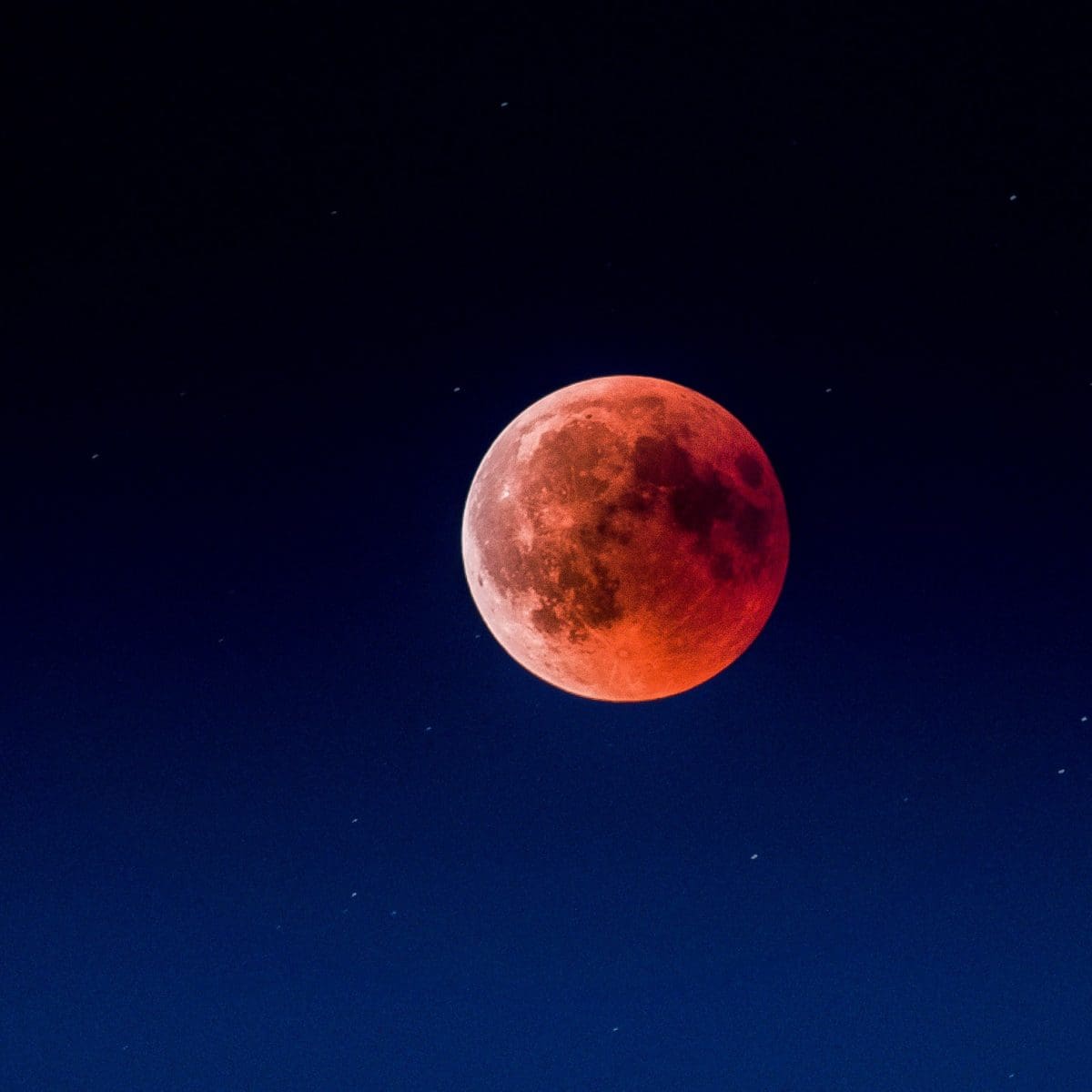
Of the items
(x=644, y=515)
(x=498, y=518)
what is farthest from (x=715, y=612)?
(x=498, y=518)

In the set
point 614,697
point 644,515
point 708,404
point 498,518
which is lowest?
point 614,697

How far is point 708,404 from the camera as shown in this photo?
7.78 m

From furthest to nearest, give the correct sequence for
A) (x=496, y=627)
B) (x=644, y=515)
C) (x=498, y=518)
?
(x=496, y=627), (x=498, y=518), (x=644, y=515)

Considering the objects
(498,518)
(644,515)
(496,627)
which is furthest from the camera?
(496,627)

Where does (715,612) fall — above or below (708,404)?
below

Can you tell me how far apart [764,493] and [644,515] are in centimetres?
129

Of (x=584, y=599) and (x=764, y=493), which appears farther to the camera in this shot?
(x=764, y=493)

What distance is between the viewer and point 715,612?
7090mm

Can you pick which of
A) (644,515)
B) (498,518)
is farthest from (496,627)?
(644,515)

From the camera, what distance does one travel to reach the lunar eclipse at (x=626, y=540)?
6758mm

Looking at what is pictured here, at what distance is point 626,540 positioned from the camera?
21.9 ft

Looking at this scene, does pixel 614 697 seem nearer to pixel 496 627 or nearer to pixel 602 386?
pixel 496 627

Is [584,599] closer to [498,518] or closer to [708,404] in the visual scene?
[498,518]

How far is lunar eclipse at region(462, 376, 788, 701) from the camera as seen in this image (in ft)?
22.2
